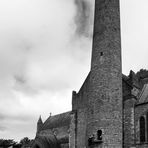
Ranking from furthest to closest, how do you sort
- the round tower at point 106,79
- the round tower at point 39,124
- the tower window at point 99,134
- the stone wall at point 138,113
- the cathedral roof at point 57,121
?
the round tower at point 39,124 < the cathedral roof at point 57,121 < the stone wall at point 138,113 < the round tower at point 106,79 < the tower window at point 99,134

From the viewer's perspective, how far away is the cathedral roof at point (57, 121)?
4769cm

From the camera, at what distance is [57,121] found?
5025 cm

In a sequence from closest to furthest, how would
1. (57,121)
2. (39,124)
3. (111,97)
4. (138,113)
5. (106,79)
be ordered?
(111,97) < (106,79) < (138,113) < (57,121) < (39,124)

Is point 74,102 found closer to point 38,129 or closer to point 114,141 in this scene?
point 114,141

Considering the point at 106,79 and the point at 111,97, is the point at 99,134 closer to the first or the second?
the point at 111,97

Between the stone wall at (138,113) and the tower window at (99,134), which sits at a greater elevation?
the stone wall at (138,113)

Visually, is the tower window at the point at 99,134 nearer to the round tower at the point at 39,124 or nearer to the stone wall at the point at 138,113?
the stone wall at the point at 138,113

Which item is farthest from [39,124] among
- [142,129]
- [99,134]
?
[142,129]

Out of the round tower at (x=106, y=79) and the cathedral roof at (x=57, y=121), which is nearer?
the round tower at (x=106, y=79)

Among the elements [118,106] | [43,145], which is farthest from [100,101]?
[43,145]

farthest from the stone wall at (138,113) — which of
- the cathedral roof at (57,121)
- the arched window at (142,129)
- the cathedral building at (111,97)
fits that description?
the cathedral roof at (57,121)

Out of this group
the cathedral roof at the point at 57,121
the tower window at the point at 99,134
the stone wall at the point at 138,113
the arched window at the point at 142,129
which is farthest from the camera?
the cathedral roof at the point at 57,121

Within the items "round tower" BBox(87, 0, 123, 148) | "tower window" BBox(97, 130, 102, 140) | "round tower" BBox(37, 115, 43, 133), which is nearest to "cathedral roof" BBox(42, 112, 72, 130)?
"round tower" BBox(37, 115, 43, 133)

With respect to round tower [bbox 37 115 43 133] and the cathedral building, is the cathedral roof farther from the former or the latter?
the cathedral building
